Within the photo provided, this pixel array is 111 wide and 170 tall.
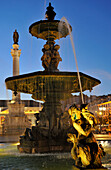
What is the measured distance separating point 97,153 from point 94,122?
70cm

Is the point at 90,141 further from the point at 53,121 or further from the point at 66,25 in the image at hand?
the point at 66,25

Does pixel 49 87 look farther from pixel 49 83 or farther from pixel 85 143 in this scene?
pixel 85 143

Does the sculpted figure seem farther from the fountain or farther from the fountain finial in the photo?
the fountain finial

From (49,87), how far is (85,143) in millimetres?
5147

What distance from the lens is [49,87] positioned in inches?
424

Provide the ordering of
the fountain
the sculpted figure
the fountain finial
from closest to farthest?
the sculpted figure
the fountain
the fountain finial

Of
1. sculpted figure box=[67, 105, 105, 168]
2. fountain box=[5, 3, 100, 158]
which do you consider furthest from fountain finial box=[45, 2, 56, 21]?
sculpted figure box=[67, 105, 105, 168]

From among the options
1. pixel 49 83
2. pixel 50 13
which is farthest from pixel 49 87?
pixel 50 13

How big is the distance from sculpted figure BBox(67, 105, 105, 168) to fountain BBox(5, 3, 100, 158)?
3800 mm

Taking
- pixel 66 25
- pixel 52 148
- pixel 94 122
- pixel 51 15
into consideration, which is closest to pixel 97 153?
pixel 94 122

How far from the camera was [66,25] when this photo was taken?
11297 millimetres

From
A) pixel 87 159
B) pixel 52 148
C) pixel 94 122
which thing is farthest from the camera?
pixel 52 148

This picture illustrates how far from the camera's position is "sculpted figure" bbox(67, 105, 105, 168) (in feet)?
18.6

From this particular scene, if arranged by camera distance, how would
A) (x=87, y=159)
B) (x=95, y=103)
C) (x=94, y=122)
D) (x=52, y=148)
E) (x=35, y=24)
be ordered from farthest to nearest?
(x=95, y=103)
(x=35, y=24)
(x=52, y=148)
(x=94, y=122)
(x=87, y=159)
